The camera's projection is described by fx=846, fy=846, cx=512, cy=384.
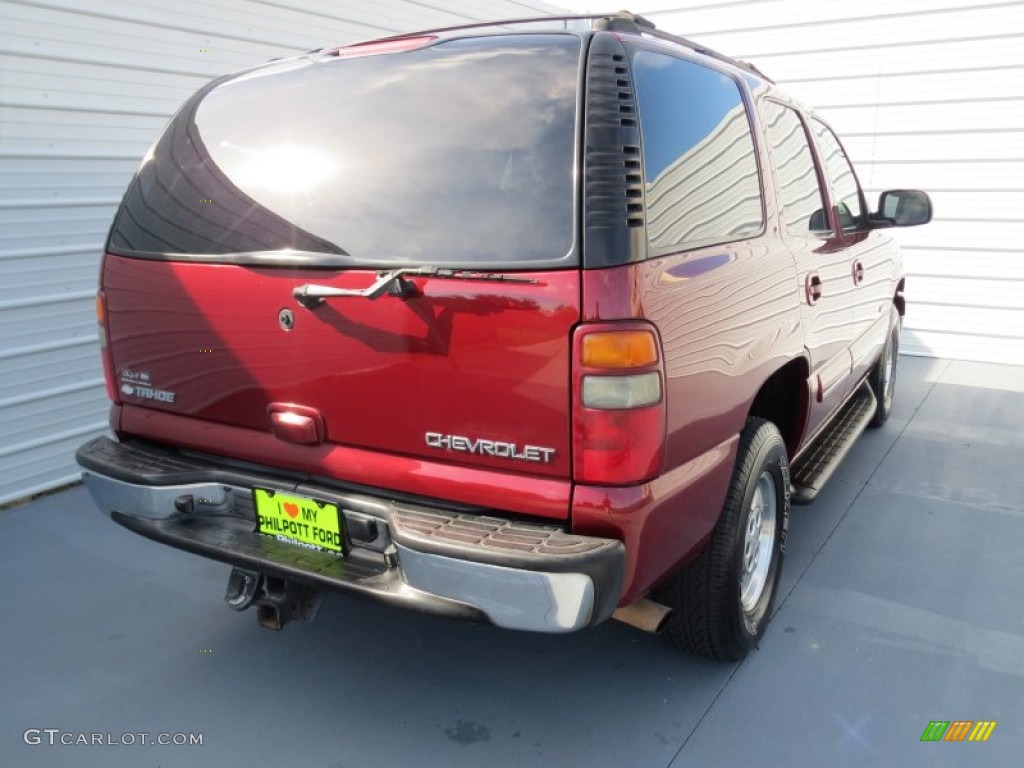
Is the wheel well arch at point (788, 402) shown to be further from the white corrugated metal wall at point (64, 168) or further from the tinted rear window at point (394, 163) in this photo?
the white corrugated metal wall at point (64, 168)

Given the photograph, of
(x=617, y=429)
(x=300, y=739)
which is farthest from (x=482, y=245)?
(x=300, y=739)

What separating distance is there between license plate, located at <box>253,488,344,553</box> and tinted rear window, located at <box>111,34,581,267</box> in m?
0.69

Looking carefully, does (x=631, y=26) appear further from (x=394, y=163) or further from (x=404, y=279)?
(x=404, y=279)

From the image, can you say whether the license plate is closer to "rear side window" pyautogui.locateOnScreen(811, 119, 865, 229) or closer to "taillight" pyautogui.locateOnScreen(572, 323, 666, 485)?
"taillight" pyautogui.locateOnScreen(572, 323, 666, 485)

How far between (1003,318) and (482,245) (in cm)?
707

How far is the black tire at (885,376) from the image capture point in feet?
17.4

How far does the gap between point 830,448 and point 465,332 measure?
2.68 metres

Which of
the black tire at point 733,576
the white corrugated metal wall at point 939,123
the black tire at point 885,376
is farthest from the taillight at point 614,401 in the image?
the white corrugated metal wall at point 939,123

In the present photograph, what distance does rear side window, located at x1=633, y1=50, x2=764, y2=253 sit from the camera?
2.22 m

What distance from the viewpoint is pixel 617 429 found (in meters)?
2.04

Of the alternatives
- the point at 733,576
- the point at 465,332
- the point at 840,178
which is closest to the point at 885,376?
the point at 840,178

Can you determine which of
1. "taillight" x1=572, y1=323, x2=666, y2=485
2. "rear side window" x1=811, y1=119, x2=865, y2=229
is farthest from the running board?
"taillight" x1=572, y1=323, x2=666, y2=485

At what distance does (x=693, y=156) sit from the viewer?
2.46 meters

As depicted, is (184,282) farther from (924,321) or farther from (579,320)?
(924,321)
